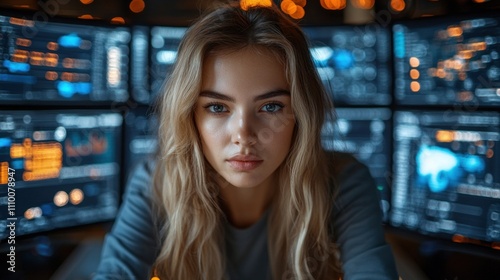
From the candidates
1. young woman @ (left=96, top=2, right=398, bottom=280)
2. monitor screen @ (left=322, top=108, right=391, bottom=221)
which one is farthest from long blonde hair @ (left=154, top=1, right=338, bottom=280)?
monitor screen @ (left=322, top=108, right=391, bottom=221)

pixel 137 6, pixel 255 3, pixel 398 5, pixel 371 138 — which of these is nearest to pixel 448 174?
pixel 371 138

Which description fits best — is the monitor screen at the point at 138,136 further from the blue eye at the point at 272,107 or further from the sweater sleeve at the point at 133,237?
the blue eye at the point at 272,107

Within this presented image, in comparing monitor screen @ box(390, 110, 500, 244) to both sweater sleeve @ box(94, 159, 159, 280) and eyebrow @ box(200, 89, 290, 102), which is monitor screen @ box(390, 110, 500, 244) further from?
sweater sleeve @ box(94, 159, 159, 280)

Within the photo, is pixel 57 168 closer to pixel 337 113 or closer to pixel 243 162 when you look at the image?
pixel 243 162

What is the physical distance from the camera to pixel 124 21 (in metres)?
0.72

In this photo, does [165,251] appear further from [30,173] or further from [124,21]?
[124,21]

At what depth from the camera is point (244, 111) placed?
0.61m

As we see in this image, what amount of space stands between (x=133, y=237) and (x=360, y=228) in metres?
0.29

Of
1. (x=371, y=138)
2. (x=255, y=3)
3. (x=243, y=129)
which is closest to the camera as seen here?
(x=243, y=129)

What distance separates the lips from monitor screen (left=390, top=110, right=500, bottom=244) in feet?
0.89

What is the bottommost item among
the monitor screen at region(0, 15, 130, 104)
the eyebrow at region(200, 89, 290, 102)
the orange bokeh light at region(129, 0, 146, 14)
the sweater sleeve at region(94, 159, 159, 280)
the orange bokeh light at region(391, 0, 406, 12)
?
the sweater sleeve at region(94, 159, 159, 280)

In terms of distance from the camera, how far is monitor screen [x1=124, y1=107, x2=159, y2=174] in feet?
2.44

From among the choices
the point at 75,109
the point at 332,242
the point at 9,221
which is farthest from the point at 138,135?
the point at 332,242

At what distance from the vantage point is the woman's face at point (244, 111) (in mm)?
615
